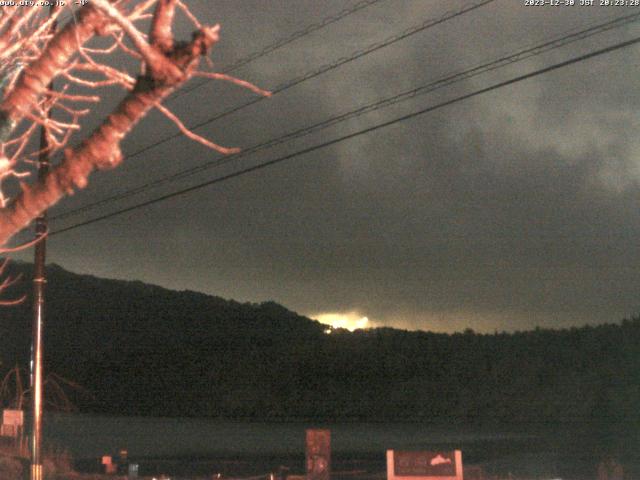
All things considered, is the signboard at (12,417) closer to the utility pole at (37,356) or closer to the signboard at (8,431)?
the signboard at (8,431)

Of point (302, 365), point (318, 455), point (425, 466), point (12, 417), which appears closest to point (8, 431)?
point (12, 417)

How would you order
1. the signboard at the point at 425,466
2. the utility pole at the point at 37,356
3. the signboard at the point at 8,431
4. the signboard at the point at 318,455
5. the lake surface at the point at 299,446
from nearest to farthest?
the signboard at the point at 425,466 → the utility pole at the point at 37,356 → the signboard at the point at 318,455 → the signboard at the point at 8,431 → the lake surface at the point at 299,446

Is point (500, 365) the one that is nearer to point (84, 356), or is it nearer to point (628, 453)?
point (84, 356)

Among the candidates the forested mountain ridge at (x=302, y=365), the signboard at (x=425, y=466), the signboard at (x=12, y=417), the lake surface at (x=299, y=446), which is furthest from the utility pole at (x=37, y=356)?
the forested mountain ridge at (x=302, y=365)

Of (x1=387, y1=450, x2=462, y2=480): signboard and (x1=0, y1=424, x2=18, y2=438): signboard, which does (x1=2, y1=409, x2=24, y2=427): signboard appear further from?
(x1=387, y1=450, x2=462, y2=480): signboard

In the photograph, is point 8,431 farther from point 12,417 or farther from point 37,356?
point 37,356

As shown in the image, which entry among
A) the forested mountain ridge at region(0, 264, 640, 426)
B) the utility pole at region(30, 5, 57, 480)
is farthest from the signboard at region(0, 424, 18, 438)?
the forested mountain ridge at region(0, 264, 640, 426)

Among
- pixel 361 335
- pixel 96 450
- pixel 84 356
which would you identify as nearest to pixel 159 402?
pixel 84 356
